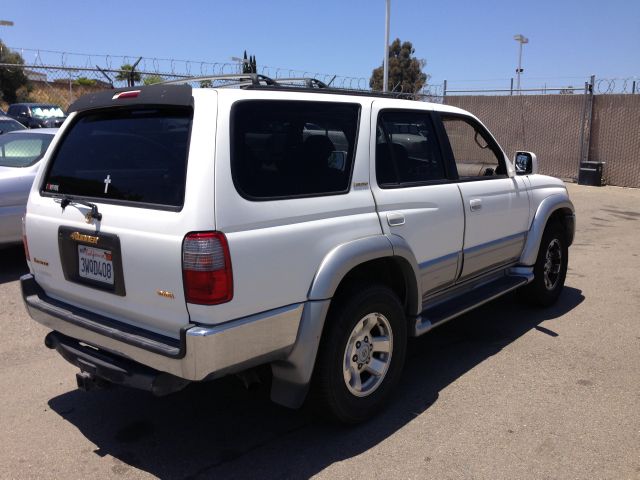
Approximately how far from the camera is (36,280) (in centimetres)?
354

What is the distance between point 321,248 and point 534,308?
3.55 meters

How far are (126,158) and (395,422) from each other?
2.25m

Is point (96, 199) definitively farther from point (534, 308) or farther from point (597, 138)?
point (597, 138)

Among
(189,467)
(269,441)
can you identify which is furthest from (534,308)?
(189,467)

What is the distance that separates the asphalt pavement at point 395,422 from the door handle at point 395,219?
1219 millimetres

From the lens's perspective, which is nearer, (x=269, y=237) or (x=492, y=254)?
(x=269, y=237)

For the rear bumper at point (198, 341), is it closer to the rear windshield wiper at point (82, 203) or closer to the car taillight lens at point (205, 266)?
the car taillight lens at point (205, 266)

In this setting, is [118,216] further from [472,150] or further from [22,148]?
[22,148]

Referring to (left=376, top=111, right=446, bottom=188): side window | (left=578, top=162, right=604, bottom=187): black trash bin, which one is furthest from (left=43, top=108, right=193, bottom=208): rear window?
(left=578, top=162, right=604, bottom=187): black trash bin

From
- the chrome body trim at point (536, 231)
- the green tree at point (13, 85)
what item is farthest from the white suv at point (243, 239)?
the green tree at point (13, 85)

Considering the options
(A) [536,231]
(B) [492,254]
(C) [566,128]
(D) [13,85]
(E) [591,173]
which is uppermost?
(D) [13,85]

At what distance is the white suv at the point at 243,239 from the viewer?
2729 mm

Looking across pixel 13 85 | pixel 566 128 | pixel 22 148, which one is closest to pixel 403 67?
pixel 13 85

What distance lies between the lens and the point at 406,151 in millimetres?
4008
